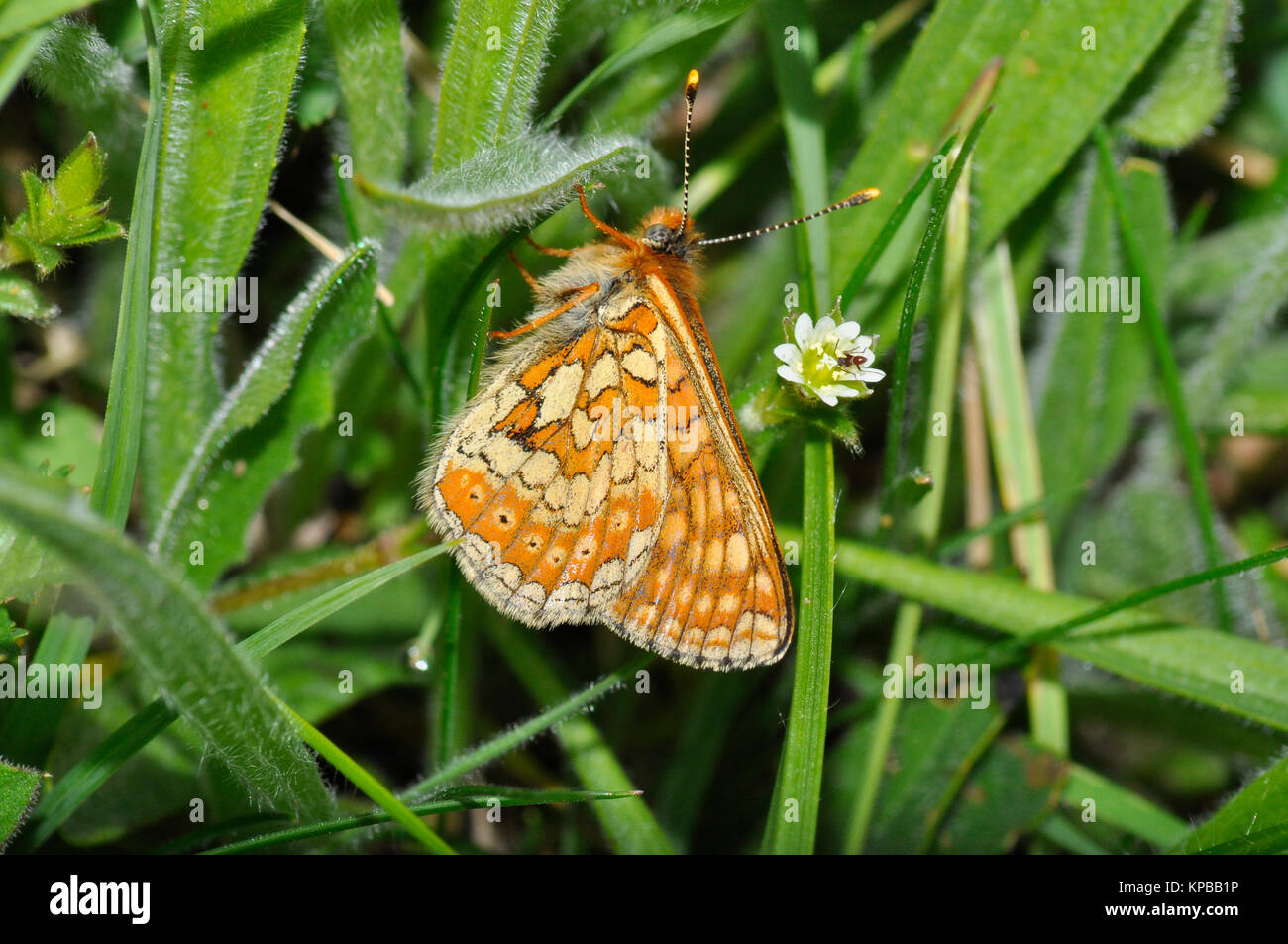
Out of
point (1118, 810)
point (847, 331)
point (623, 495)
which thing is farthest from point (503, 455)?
point (1118, 810)

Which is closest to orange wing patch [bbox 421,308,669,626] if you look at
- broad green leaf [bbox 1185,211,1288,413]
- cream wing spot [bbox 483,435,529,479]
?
cream wing spot [bbox 483,435,529,479]

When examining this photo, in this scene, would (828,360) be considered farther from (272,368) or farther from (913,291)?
(272,368)

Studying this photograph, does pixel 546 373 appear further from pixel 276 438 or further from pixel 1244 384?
pixel 1244 384

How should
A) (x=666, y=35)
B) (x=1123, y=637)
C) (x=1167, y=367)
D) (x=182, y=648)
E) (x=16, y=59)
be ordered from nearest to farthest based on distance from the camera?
(x=182, y=648)
(x=16, y=59)
(x=666, y=35)
(x=1123, y=637)
(x=1167, y=367)

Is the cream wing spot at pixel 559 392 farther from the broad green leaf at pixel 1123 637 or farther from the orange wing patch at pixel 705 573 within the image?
the broad green leaf at pixel 1123 637

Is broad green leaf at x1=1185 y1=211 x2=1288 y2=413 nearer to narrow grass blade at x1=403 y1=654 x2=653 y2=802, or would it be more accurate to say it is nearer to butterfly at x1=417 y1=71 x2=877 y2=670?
butterfly at x1=417 y1=71 x2=877 y2=670

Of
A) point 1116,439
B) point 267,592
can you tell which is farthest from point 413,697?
point 1116,439
